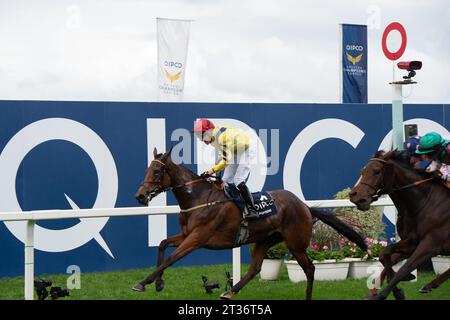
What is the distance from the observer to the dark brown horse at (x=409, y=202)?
731cm

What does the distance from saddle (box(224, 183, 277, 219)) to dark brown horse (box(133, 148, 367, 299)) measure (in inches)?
1.9

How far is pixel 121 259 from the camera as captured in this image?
1073 centimetres

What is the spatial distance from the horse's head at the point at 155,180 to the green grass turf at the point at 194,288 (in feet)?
4.05

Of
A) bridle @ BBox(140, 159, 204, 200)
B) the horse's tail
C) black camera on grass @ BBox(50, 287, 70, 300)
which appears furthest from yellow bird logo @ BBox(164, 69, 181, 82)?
black camera on grass @ BBox(50, 287, 70, 300)

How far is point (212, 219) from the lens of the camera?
310 inches

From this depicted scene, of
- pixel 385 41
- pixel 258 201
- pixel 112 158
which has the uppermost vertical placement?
pixel 385 41

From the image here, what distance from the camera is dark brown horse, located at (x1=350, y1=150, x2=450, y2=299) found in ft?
24.0

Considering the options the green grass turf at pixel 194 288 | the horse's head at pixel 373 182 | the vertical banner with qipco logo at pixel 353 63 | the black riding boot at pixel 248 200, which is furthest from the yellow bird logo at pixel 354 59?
the horse's head at pixel 373 182

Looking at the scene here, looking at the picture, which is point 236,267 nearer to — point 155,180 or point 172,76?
point 155,180

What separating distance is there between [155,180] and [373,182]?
6.84ft

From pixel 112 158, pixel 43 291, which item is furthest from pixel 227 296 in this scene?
pixel 112 158

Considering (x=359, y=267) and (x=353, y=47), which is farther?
(x=353, y=47)

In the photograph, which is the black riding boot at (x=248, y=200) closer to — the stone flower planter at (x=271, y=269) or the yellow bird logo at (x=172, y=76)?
the stone flower planter at (x=271, y=269)

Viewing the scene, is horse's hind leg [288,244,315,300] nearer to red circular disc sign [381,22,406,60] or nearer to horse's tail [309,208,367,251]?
horse's tail [309,208,367,251]
